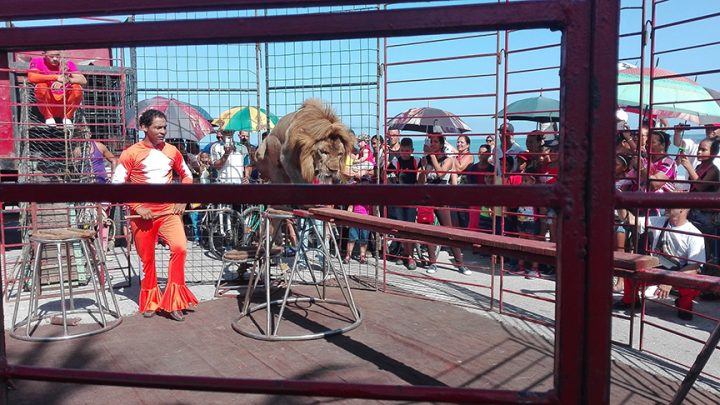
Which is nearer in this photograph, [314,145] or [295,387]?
[295,387]

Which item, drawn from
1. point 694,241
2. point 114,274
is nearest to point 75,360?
point 114,274

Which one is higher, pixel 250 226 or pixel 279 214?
pixel 279 214

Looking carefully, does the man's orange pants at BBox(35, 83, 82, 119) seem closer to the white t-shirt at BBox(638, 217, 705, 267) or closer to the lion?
the lion

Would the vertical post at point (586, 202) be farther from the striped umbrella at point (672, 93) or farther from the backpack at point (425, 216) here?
the backpack at point (425, 216)

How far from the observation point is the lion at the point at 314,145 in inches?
190

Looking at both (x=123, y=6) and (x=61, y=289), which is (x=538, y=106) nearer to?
(x=61, y=289)

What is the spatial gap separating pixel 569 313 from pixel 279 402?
2437 mm

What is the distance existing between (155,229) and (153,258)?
0.26m

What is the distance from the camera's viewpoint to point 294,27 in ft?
3.94

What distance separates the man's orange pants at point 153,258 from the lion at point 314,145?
3.71ft

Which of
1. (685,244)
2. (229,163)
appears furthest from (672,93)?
(229,163)

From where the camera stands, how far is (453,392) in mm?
1186

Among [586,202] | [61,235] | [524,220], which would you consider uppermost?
[586,202]

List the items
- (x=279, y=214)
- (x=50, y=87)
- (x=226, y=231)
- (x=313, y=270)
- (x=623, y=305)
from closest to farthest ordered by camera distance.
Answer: (x=279, y=214) < (x=623, y=305) < (x=50, y=87) < (x=313, y=270) < (x=226, y=231)
